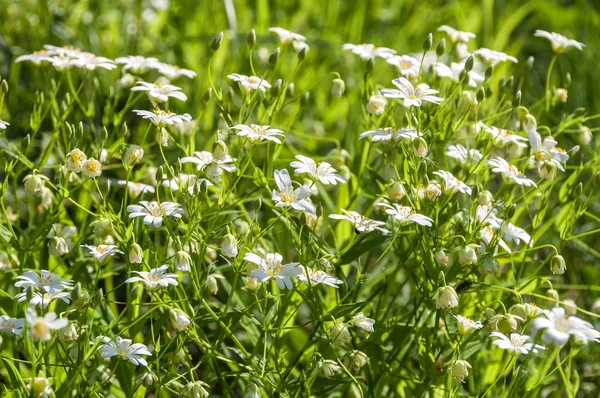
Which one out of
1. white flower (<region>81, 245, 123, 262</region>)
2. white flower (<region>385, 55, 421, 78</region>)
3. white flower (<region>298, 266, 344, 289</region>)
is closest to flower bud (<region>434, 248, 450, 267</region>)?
white flower (<region>298, 266, 344, 289</region>)

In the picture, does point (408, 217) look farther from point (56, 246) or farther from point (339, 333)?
point (56, 246)

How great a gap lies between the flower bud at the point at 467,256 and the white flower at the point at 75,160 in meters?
0.79

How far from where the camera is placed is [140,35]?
367 centimetres

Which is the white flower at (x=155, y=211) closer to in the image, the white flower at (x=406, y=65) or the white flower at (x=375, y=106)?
the white flower at (x=375, y=106)

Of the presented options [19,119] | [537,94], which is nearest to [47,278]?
[19,119]

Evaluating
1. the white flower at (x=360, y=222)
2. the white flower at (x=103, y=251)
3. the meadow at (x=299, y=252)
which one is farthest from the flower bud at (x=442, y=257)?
the white flower at (x=103, y=251)

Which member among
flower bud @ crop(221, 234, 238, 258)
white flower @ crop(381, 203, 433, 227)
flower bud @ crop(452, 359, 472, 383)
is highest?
white flower @ crop(381, 203, 433, 227)

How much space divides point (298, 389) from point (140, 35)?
7.72 feet

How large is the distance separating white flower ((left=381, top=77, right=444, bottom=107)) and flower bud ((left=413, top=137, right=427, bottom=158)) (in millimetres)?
85

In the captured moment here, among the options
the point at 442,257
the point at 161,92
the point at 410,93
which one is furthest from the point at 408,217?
the point at 161,92

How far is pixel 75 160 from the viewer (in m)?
1.77

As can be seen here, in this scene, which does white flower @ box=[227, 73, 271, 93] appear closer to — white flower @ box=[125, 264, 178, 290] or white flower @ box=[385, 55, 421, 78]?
white flower @ box=[385, 55, 421, 78]

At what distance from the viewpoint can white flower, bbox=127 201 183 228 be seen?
5.57 feet

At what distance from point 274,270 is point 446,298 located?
1.11ft
